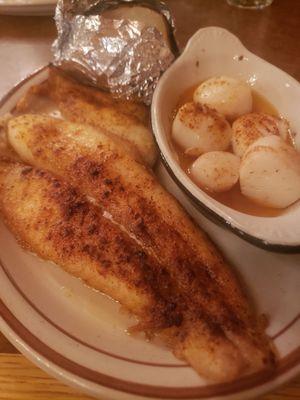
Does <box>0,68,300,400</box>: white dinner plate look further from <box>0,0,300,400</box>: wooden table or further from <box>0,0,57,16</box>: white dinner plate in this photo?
<box>0,0,57,16</box>: white dinner plate

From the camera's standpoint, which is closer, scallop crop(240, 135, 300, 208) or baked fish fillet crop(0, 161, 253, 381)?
baked fish fillet crop(0, 161, 253, 381)

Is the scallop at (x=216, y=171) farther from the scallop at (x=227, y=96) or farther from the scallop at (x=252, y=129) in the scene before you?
the scallop at (x=227, y=96)

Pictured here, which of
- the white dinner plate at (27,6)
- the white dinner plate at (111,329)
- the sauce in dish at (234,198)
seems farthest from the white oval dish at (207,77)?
the white dinner plate at (27,6)

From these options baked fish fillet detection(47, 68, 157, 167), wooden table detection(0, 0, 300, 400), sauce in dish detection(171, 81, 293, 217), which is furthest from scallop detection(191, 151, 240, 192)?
wooden table detection(0, 0, 300, 400)

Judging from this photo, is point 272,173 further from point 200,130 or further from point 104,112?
point 104,112

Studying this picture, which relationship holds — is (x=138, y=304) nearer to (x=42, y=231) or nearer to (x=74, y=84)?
(x=42, y=231)

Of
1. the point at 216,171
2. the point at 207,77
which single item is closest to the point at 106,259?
the point at 216,171

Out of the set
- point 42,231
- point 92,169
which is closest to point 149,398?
point 42,231
